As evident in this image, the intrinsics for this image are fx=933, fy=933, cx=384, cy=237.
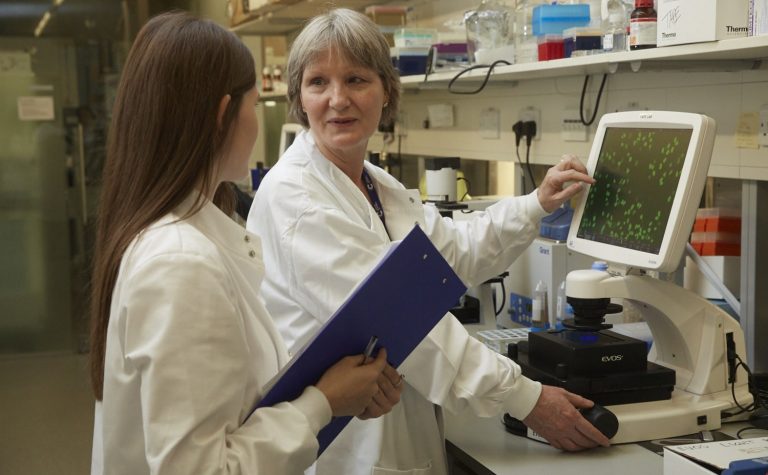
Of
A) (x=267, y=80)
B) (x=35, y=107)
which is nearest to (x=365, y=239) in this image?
(x=267, y=80)

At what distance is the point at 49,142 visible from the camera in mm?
5922

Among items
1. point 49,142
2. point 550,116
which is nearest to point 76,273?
point 49,142

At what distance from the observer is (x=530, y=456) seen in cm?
172

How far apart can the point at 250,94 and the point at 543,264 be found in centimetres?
136

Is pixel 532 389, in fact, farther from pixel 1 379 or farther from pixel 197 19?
pixel 1 379

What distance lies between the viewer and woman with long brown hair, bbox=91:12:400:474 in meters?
1.10

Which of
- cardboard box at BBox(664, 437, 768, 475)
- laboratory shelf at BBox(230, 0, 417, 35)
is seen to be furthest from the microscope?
laboratory shelf at BBox(230, 0, 417, 35)

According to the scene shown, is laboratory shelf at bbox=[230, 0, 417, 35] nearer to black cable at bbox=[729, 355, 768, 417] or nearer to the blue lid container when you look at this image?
the blue lid container

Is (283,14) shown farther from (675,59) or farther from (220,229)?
(220,229)

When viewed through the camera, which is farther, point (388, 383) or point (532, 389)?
point (532, 389)

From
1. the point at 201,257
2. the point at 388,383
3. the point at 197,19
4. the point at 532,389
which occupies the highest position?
the point at 197,19

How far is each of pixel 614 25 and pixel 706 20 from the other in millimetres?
563

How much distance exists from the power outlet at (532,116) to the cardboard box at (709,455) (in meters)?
1.64

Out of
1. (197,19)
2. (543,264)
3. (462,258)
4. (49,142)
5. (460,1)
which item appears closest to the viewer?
(197,19)
